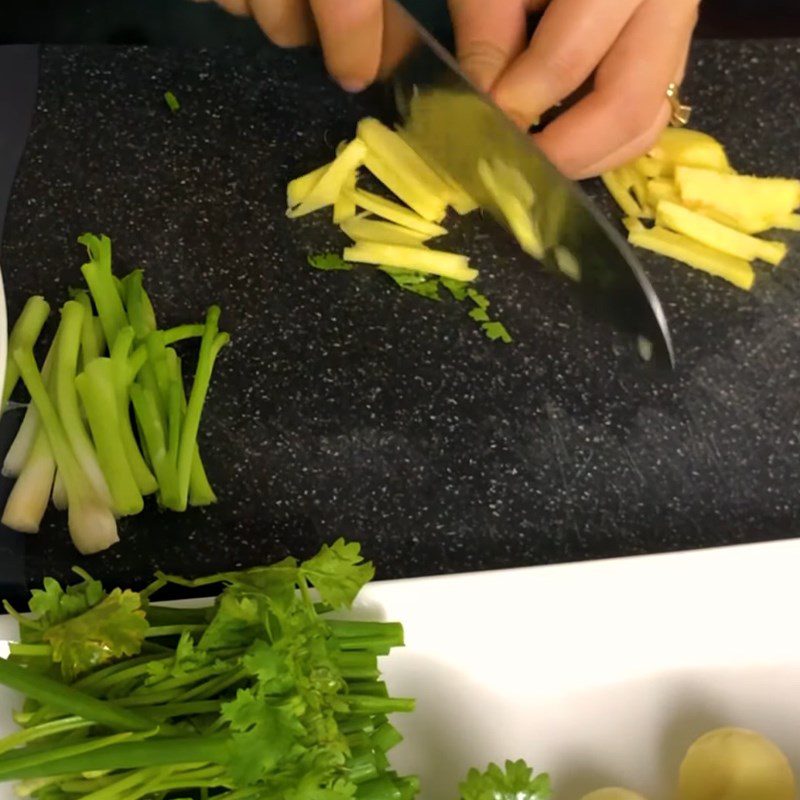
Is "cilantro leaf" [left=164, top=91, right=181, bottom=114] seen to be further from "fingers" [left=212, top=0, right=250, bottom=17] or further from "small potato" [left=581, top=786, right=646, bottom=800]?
"small potato" [left=581, top=786, right=646, bottom=800]

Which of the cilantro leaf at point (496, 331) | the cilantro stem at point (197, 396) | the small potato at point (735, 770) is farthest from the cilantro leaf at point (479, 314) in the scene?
the small potato at point (735, 770)

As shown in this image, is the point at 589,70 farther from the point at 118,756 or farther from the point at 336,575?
the point at 118,756

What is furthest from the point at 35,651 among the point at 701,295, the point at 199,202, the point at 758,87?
the point at 758,87

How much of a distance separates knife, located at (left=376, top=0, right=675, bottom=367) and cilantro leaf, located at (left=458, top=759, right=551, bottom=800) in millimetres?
448

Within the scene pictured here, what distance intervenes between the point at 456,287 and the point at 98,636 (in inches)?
21.3

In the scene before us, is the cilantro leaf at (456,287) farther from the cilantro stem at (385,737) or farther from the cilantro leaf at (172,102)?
the cilantro stem at (385,737)

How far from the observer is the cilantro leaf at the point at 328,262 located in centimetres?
109

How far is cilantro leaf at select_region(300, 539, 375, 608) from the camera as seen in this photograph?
0.78 m

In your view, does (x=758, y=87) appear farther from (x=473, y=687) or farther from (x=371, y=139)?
(x=473, y=687)

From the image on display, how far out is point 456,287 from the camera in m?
1.10

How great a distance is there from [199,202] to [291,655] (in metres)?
0.59

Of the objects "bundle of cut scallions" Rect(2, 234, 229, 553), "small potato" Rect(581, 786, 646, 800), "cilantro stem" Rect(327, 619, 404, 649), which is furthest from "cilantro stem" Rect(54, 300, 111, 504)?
"small potato" Rect(581, 786, 646, 800)

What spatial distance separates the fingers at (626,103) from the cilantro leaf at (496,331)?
19 cm

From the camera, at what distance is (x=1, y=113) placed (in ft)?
3.78
